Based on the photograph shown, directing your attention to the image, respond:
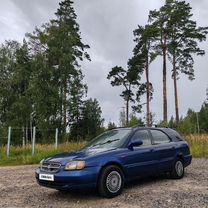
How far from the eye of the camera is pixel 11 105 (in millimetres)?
50438

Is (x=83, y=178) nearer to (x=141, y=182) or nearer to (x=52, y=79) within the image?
(x=141, y=182)

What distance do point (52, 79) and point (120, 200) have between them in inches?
1536

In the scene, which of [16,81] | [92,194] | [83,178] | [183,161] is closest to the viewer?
[83,178]

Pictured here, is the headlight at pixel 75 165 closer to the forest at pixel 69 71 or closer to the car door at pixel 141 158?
the car door at pixel 141 158

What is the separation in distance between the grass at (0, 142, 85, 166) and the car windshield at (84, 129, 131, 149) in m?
8.99

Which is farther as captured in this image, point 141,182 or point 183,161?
point 183,161

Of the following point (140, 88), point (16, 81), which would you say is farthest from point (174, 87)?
point (16, 81)

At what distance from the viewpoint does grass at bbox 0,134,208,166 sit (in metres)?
18.9

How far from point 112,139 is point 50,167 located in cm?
192

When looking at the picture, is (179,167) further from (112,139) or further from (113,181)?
(113,181)

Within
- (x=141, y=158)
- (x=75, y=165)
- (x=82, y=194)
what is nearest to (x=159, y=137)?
(x=141, y=158)

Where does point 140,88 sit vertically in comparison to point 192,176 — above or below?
above

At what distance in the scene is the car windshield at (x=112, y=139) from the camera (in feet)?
30.6

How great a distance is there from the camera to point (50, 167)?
8492 mm
